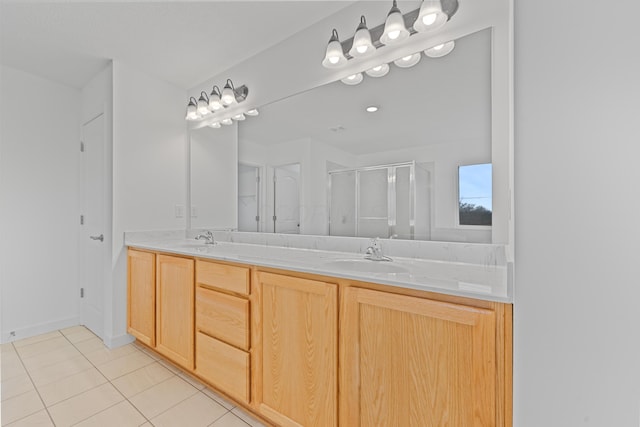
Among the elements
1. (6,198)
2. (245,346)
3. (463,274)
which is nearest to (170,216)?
(6,198)

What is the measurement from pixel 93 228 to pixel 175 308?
1.44m

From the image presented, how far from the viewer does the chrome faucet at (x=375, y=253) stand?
4.73 ft

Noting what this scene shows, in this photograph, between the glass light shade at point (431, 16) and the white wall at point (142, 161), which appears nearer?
the glass light shade at point (431, 16)

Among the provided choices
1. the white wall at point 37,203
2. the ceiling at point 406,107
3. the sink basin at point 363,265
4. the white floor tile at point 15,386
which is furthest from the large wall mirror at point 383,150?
the white wall at point 37,203

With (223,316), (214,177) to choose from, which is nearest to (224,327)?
(223,316)

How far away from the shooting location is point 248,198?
233 cm

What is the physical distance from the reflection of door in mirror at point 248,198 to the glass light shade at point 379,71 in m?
1.11

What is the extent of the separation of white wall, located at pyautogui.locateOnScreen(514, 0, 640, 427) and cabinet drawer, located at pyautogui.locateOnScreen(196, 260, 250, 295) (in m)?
1.10

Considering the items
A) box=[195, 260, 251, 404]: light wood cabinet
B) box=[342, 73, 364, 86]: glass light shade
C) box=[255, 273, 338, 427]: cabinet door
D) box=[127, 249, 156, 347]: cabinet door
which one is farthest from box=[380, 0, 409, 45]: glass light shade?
box=[127, 249, 156, 347]: cabinet door

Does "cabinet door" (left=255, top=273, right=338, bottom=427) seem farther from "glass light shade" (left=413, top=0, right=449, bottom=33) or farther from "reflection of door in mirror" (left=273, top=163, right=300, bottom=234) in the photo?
"glass light shade" (left=413, top=0, right=449, bottom=33)

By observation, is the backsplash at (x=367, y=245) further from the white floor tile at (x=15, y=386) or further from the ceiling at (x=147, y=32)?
the ceiling at (x=147, y=32)

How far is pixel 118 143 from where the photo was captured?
89.5 inches

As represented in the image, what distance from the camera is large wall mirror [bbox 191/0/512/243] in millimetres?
1271

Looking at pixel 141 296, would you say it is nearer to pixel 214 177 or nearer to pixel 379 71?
pixel 214 177
